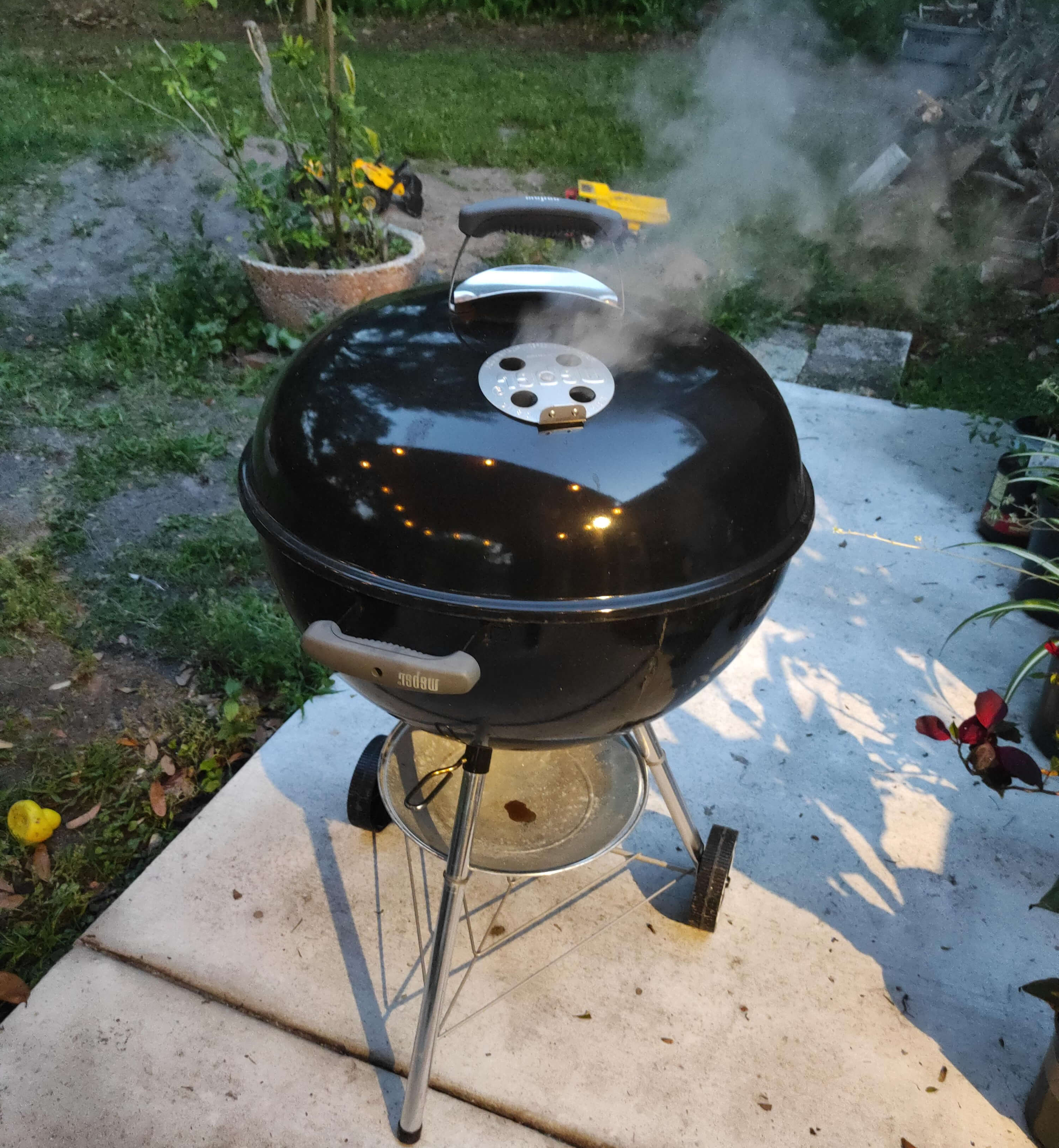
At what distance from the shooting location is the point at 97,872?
1.82 meters

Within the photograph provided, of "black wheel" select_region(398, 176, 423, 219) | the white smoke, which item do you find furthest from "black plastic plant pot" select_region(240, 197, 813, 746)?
"black wheel" select_region(398, 176, 423, 219)

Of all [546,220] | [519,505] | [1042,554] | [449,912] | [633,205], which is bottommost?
[1042,554]

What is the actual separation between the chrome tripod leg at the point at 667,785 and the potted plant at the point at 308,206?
2551 millimetres

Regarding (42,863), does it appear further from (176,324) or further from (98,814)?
(176,324)

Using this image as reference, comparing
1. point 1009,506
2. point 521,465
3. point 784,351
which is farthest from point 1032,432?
point 521,465

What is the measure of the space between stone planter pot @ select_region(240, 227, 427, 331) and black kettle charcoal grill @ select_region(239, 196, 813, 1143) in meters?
2.33

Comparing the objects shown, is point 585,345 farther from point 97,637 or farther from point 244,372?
point 244,372

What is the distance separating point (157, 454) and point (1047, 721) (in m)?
2.72

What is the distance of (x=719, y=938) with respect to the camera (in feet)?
5.58

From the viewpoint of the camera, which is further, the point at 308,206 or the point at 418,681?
the point at 308,206

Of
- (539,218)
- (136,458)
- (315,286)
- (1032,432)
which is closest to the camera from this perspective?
(539,218)

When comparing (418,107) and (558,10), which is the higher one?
(558,10)

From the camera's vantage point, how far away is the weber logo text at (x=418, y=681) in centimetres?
100

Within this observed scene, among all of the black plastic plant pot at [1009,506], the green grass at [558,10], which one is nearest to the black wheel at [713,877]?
the black plastic plant pot at [1009,506]
